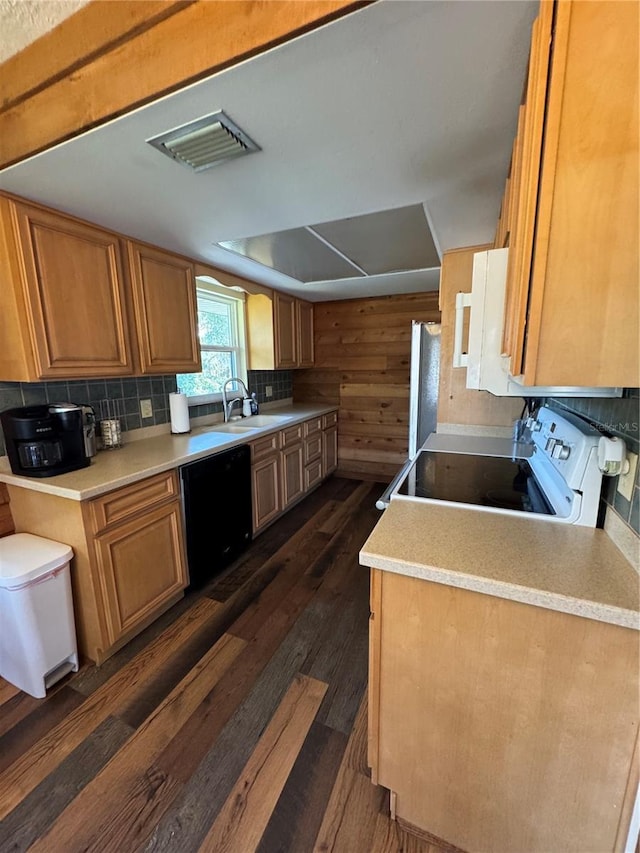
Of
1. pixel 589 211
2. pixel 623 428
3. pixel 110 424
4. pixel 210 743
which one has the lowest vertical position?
pixel 210 743

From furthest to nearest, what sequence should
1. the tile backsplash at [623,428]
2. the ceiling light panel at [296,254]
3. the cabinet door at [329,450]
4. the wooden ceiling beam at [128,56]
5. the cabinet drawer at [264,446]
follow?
1. the cabinet door at [329,450]
2. the cabinet drawer at [264,446]
3. the ceiling light panel at [296,254]
4. the tile backsplash at [623,428]
5. the wooden ceiling beam at [128,56]

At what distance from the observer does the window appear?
2.90m

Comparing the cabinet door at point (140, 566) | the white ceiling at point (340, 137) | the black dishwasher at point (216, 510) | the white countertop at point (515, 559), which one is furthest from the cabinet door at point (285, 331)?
the white countertop at point (515, 559)

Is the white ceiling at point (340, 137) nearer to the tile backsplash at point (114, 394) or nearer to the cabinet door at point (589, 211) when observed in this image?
the cabinet door at point (589, 211)

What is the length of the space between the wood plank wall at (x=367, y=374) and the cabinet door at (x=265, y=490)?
1419 millimetres

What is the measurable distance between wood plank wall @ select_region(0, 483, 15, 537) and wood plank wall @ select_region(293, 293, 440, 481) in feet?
9.99

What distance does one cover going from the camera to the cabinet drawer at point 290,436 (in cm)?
304

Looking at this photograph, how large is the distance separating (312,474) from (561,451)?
2.68 m

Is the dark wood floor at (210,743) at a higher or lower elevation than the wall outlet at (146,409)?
lower

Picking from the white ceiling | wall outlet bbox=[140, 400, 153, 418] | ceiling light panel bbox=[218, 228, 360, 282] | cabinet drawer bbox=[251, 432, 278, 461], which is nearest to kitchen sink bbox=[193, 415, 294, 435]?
cabinet drawer bbox=[251, 432, 278, 461]

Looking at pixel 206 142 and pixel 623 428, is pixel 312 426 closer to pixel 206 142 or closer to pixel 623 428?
pixel 206 142

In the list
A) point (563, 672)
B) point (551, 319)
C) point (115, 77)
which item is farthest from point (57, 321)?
point (563, 672)

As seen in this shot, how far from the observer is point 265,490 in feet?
9.29

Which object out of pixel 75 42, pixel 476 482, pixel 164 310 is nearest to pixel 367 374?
pixel 164 310
